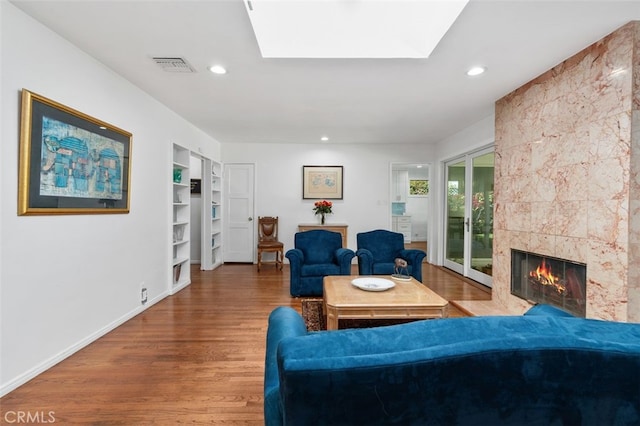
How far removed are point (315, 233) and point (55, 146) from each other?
2.85 metres

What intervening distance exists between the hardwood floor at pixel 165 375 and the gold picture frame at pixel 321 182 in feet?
9.76

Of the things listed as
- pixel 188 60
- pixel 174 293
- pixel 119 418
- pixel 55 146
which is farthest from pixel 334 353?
pixel 174 293

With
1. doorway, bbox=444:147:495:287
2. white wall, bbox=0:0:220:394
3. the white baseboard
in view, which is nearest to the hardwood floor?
the white baseboard

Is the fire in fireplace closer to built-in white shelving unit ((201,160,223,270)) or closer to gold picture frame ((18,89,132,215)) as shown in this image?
gold picture frame ((18,89,132,215))

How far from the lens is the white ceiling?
188 centimetres

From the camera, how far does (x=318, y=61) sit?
2.48m

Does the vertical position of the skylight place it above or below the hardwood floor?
above

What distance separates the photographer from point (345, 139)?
547cm

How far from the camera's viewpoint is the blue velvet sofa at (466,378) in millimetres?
667

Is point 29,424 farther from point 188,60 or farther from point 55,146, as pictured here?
point 188,60

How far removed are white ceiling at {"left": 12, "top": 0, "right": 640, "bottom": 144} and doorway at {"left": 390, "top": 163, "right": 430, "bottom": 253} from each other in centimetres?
440

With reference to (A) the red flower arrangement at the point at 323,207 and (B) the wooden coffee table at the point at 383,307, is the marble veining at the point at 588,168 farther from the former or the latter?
(A) the red flower arrangement at the point at 323,207

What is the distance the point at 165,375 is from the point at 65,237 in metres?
1.31

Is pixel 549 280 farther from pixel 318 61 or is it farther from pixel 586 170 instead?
pixel 318 61
